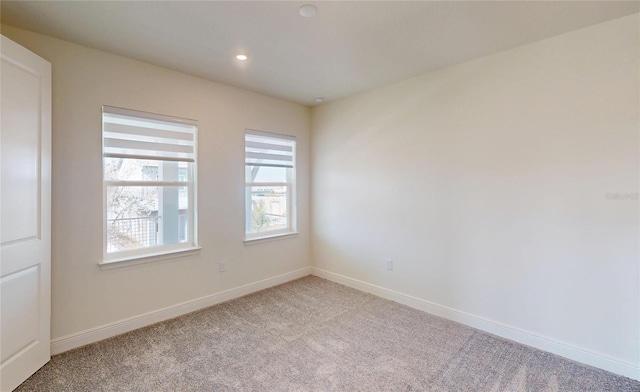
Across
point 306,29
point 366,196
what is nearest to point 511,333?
point 366,196

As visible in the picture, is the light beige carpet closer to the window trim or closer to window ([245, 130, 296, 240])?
the window trim

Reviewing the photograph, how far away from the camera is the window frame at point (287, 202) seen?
374 cm

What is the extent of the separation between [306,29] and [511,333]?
314 centimetres

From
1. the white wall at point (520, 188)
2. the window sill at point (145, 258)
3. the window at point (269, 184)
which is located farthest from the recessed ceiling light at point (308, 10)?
the window sill at point (145, 258)

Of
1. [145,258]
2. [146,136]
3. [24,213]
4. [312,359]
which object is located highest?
[146,136]

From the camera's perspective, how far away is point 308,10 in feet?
6.50

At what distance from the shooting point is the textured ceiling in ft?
6.44

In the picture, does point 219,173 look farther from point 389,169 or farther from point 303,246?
point 389,169

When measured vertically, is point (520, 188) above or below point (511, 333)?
above

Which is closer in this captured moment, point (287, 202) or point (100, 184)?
point (100, 184)

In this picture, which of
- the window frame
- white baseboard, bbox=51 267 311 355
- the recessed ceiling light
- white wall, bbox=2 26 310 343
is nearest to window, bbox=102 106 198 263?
white wall, bbox=2 26 310 343

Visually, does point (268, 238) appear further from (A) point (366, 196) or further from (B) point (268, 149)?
(A) point (366, 196)

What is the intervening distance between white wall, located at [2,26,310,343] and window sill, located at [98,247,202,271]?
5 cm

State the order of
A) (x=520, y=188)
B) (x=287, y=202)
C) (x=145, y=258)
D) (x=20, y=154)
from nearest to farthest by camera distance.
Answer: (x=20, y=154) → (x=520, y=188) → (x=145, y=258) → (x=287, y=202)
